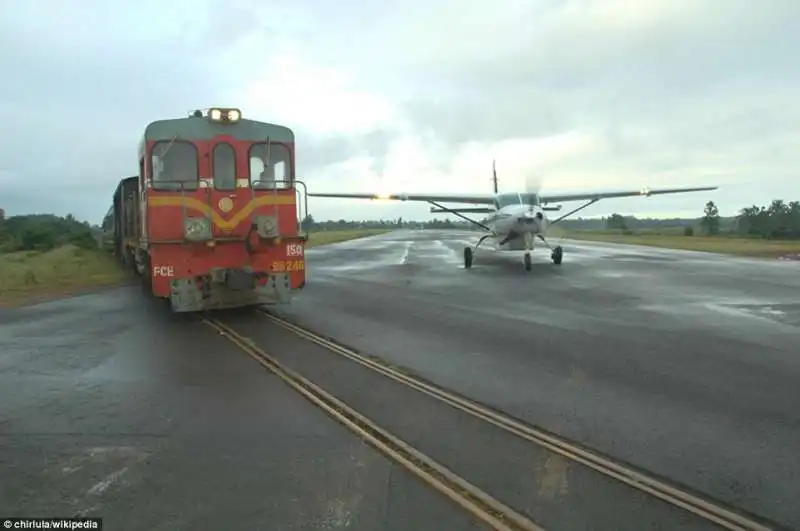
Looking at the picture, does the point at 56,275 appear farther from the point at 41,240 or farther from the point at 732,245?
the point at 732,245

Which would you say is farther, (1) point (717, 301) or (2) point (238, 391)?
(1) point (717, 301)

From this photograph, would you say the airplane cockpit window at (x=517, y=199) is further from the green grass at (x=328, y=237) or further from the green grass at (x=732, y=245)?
the green grass at (x=732, y=245)

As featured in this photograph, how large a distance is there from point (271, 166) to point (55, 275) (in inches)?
538

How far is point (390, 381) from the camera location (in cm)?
652

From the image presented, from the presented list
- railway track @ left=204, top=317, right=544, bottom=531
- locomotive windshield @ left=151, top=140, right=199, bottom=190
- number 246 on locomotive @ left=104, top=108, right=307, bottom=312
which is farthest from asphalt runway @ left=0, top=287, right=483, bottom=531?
locomotive windshield @ left=151, top=140, right=199, bottom=190

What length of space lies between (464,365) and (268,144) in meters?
6.22

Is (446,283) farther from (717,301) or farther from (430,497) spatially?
(430,497)

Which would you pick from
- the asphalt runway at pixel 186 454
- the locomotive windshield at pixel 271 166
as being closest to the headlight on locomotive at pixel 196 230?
the locomotive windshield at pixel 271 166

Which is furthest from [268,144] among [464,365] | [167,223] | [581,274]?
[581,274]

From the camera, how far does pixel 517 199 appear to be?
81.8 ft

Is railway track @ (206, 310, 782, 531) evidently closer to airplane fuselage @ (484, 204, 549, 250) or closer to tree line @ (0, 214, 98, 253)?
airplane fuselage @ (484, 204, 549, 250)

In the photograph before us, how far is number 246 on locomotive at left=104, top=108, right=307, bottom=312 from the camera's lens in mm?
10383

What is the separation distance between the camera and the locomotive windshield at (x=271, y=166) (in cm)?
1128

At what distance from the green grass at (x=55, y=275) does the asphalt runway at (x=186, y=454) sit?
919 cm
